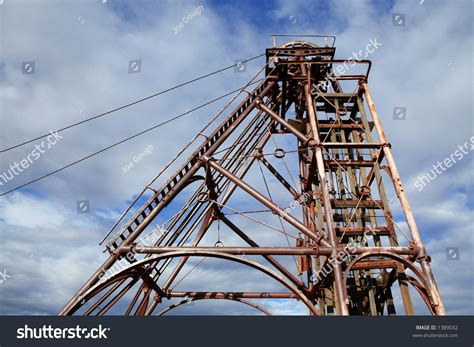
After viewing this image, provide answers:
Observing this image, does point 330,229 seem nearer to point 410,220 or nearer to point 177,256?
point 410,220

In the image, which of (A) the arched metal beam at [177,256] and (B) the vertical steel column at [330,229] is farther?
(A) the arched metal beam at [177,256]

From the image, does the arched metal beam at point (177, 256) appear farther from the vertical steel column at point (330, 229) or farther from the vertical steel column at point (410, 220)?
the vertical steel column at point (410, 220)

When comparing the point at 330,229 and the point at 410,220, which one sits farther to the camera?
the point at 410,220

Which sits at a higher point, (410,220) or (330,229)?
(410,220)

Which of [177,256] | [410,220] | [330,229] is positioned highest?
[410,220]

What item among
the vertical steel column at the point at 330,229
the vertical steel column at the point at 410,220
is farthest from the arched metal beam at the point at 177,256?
the vertical steel column at the point at 410,220

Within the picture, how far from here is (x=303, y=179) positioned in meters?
14.5

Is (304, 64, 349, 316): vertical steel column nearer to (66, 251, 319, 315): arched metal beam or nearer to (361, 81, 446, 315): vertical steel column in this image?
(66, 251, 319, 315): arched metal beam

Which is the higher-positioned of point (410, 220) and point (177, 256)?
point (410, 220)

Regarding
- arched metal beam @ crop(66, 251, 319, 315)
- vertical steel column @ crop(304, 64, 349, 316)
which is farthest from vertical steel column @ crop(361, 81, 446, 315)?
arched metal beam @ crop(66, 251, 319, 315)

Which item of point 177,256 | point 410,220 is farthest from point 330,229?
point 177,256

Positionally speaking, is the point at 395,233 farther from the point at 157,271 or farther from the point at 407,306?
the point at 157,271
